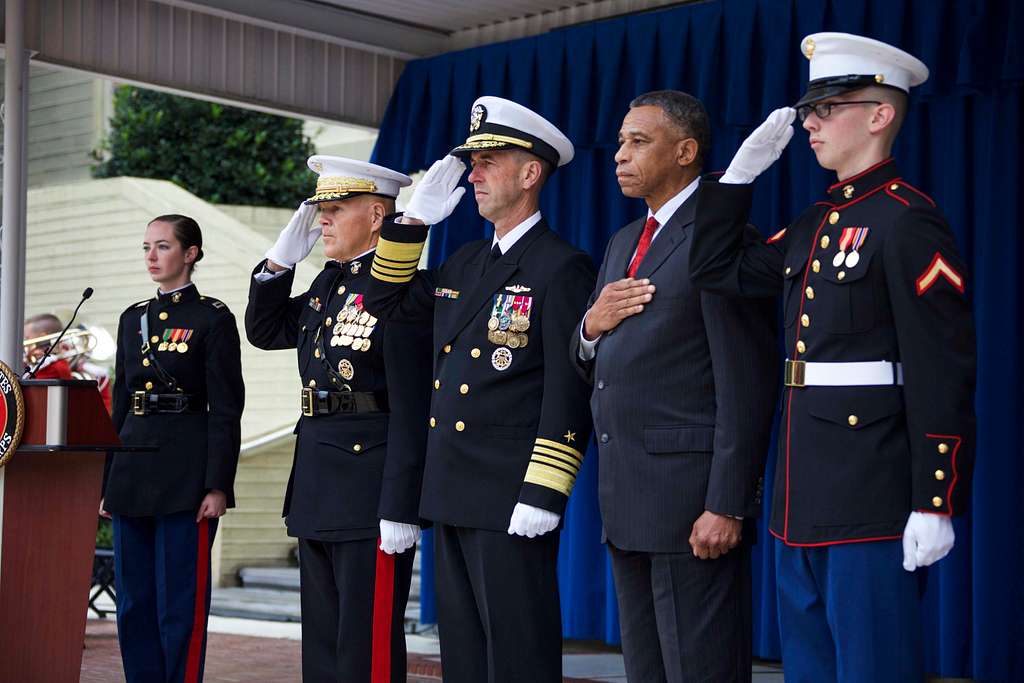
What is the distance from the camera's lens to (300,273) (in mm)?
12391

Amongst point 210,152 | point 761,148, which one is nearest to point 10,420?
point 761,148

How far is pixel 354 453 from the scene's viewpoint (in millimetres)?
4055

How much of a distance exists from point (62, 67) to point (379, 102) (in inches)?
64.3

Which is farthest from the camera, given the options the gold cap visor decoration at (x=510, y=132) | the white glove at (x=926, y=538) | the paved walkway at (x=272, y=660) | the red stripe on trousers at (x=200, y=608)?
the paved walkway at (x=272, y=660)

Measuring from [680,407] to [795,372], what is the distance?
1.14 feet

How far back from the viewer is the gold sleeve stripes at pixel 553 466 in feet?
11.3

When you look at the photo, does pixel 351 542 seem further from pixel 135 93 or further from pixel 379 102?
pixel 135 93

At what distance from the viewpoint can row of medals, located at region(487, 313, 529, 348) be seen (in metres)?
3.61

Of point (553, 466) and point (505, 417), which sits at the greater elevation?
point (505, 417)

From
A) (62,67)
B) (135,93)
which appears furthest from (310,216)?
(135,93)

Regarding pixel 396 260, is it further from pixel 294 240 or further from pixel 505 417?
pixel 294 240

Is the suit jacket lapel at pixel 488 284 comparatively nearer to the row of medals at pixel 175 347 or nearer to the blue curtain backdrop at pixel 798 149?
the row of medals at pixel 175 347

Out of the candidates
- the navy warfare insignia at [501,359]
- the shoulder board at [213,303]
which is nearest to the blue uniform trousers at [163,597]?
the shoulder board at [213,303]

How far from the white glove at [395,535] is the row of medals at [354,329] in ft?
1.73
